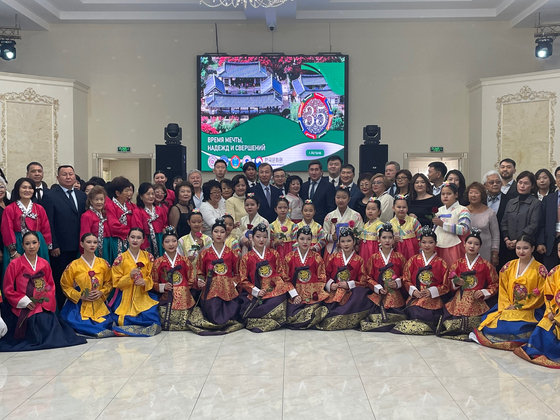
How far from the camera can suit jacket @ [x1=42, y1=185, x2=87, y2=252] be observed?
15.3 feet

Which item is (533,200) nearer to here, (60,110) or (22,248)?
(22,248)

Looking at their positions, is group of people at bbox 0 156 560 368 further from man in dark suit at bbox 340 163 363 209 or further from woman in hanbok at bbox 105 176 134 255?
man in dark suit at bbox 340 163 363 209

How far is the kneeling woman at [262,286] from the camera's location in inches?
178

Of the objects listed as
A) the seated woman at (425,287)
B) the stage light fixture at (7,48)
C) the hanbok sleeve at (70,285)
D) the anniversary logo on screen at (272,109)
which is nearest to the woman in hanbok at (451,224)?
the seated woman at (425,287)

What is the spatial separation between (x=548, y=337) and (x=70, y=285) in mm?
3698

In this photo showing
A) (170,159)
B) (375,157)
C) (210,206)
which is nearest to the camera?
(210,206)

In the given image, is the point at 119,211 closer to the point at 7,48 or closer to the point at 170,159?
the point at 170,159

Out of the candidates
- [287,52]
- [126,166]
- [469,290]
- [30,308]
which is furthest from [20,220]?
[287,52]

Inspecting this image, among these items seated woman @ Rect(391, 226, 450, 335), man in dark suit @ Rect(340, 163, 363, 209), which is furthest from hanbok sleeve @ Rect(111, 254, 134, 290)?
man in dark suit @ Rect(340, 163, 363, 209)

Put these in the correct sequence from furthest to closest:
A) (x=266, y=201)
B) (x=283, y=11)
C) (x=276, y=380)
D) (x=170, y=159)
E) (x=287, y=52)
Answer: (x=287, y=52)
(x=283, y=11)
(x=170, y=159)
(x=266, y=201)
(x=276, y=380)

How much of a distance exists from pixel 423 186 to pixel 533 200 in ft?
3.08

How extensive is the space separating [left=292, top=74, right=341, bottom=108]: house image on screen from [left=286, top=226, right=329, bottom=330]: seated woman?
463 cm

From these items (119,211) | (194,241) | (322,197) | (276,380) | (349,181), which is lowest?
(276,380)

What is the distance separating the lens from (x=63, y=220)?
4.70m
